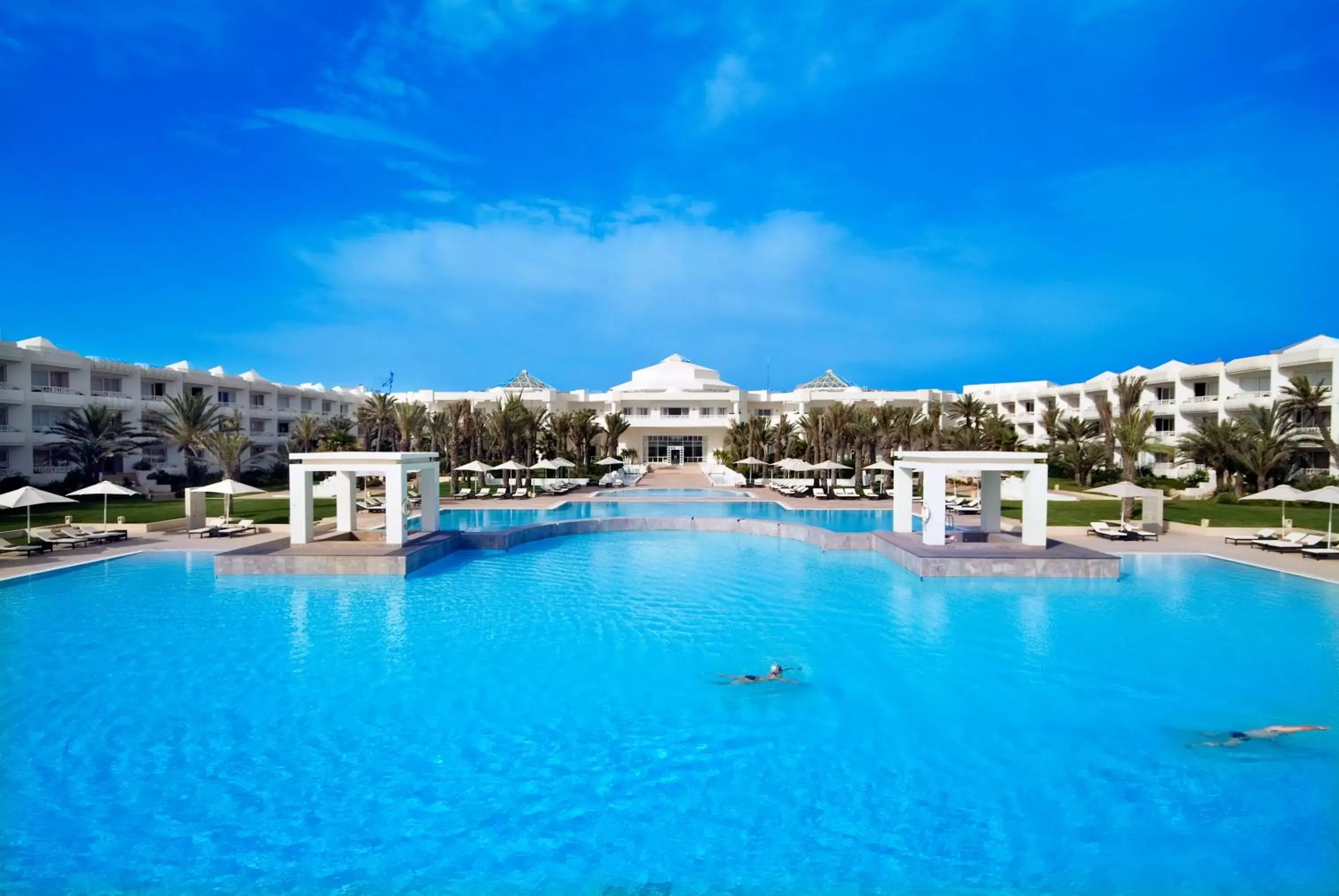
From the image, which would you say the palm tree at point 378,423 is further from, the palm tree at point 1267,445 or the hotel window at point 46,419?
the palm tree at point 1267,445

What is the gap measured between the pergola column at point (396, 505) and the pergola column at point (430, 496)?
213cm

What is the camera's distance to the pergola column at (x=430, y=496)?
845 inches

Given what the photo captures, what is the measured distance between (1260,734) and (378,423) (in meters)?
43.4

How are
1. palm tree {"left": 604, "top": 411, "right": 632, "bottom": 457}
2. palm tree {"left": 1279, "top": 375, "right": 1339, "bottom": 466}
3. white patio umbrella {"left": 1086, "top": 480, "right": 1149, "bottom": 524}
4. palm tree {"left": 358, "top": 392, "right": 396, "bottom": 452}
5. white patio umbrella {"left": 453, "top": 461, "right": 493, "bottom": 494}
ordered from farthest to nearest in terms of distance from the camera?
palm tree {"left": 604, "top": 411, "right": 632, "bottom": 457}, palm tree {"left": 358, "top": 392, "right": 396, "bottom": 452}, white patio umbrella {"left": 453, "top": 461, "right": 493, "bottom": 494}, palm tree {"left": 1279, "top": 375, "right": 1339, "bottom": 466}, white patio umbrella {"left": 1086, "top": 480, "right": 1149, "bottom": 524}

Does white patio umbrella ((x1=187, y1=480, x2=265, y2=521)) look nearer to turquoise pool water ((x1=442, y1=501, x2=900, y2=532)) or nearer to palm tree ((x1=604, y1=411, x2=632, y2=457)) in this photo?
turquoise pool water ((x1=442, y1=501, x2=900, y2=532))

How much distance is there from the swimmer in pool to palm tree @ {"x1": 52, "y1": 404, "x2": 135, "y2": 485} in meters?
41.6

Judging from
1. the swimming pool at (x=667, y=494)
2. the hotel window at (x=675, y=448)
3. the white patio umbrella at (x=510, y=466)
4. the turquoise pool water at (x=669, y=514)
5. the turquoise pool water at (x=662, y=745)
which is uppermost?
the hotel window at (x=675, y=448)

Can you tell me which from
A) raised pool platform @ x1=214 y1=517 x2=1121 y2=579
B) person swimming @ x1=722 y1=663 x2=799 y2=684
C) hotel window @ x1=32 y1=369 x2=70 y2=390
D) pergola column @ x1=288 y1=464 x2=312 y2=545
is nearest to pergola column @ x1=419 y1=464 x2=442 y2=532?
raised pool platform @ x1=214 y1=517 x2=1121 y2=579

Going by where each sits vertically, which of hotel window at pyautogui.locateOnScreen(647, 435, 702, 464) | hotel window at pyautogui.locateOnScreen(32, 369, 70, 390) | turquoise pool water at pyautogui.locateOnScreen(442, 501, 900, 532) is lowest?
turquoise pool water at pyautogui.locateOnScreen(442, 501, 900, 532)

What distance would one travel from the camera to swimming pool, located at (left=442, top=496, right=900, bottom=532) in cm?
2650

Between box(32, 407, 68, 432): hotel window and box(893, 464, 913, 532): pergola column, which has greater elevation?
box(32, 407, 68, 432): hotel window

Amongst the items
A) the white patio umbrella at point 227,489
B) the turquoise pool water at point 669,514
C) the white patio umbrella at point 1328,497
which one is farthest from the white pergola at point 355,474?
the white patio umbrella at point 1328,497

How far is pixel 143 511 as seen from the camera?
94.7ft

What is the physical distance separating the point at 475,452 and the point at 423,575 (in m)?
23.3
